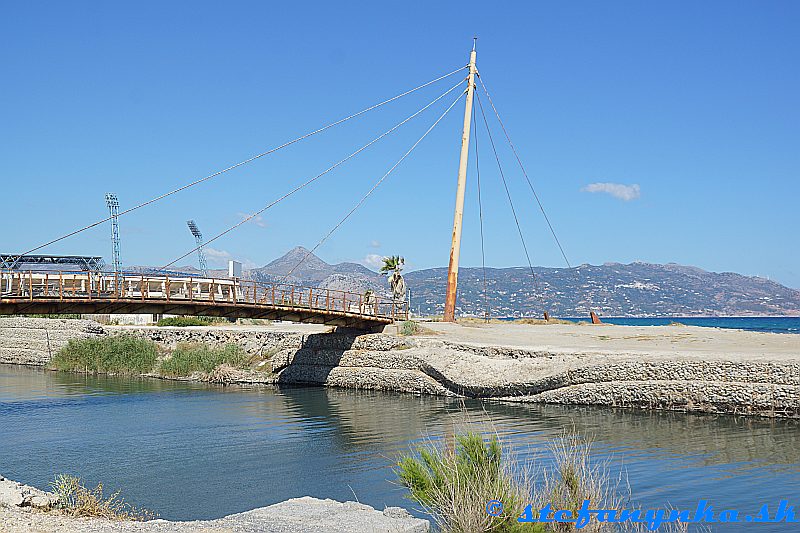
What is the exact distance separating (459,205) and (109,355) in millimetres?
17369

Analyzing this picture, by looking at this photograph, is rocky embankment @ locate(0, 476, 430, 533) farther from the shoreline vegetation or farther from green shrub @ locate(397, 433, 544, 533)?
the shoreline vegetation

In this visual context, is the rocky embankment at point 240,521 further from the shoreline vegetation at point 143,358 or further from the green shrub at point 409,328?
the shoreline vegetation at point 143,358

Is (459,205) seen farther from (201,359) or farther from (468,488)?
(468,488)

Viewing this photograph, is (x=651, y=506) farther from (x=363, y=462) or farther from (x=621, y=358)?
(x=621, y=358)

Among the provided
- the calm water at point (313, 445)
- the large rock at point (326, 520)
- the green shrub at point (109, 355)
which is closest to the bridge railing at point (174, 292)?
the calm water at point (313, 445)

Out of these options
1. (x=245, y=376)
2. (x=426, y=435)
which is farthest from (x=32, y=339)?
(x=426, y=435)

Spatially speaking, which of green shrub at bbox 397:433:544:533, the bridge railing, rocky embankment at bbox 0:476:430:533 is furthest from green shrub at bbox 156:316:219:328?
green shrub at bbox 397:433:544:533

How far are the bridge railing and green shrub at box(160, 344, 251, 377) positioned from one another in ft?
8.42

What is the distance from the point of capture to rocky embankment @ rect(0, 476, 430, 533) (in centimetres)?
919

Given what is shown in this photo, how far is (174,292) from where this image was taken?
32.7 metres

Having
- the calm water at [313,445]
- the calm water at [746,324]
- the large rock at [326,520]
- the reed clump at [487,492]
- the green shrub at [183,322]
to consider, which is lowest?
the calm water at [313,445]

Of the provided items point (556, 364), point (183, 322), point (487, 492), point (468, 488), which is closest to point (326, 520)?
point (468, 488)

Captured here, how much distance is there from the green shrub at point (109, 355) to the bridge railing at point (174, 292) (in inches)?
195

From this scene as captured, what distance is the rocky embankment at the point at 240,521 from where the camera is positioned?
9.19m
